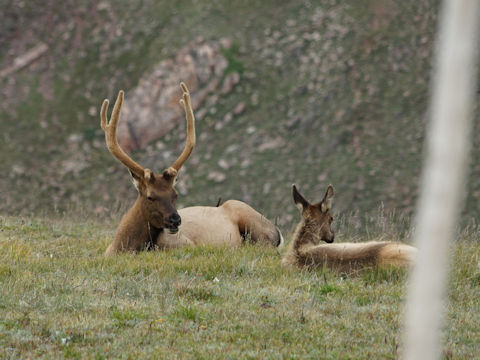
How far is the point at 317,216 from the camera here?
8.91 metres

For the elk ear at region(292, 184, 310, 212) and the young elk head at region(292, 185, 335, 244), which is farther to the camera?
the elk ear at region(292, 184, 310, 212)

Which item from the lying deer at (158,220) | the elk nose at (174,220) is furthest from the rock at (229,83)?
the elk nose at (174,220)

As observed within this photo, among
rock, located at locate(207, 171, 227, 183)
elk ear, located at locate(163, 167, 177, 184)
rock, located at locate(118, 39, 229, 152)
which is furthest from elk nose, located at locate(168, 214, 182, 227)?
rock, located at locate(118, 39, 229, 152)

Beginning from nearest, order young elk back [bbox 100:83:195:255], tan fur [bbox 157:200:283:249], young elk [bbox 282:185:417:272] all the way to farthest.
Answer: young elk [bbox 282:185:417:272]
young elk back [bbox 100:83:195:255]
tan fur [bbox 157:200:283:249]

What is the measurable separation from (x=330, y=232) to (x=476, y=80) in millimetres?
22602

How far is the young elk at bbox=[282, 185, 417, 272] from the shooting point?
7707mm

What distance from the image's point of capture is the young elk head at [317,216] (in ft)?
28.7

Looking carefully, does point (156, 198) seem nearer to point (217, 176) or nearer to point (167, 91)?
point (217, 176)

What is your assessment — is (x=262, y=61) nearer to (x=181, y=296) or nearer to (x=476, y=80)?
(x=476, y=80)

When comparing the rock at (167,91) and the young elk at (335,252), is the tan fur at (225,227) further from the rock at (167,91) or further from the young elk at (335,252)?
the rock at (167,91)

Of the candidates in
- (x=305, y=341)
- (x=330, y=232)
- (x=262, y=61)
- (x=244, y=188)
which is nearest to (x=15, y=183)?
(x=244, y=188)

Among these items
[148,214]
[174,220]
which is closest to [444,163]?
[174,220]

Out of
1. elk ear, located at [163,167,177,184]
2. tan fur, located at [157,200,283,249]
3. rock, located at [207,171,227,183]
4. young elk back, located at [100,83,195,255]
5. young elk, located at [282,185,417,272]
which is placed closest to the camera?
young elk, located at [282,185,417,272]

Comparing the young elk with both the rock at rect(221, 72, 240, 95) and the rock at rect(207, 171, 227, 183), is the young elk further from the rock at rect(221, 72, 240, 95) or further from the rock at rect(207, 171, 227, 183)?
the rock at rect(221, 72, 240, 95)
